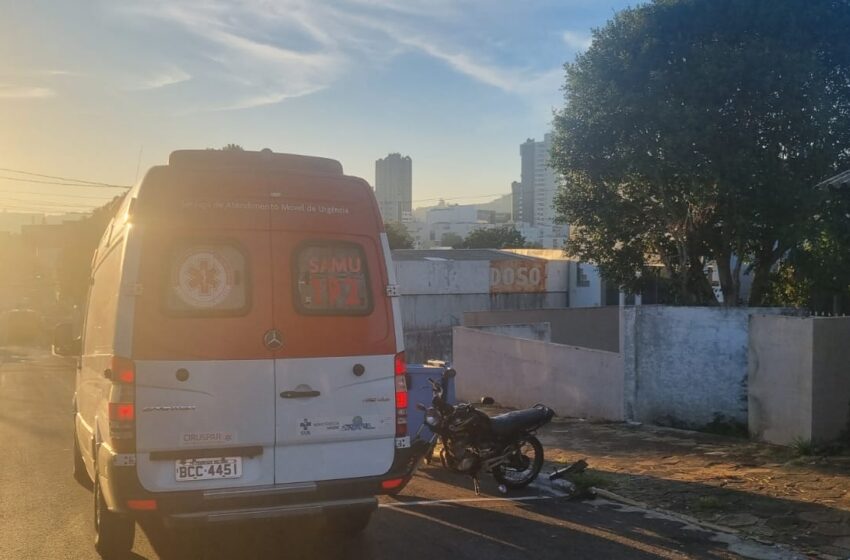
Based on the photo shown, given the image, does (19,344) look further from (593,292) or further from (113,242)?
(113,242)

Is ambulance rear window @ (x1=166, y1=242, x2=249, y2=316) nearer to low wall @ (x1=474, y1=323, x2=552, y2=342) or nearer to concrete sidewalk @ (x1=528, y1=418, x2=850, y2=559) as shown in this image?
concrete sidewalk @ (x1=528, y1=418, x2=850, y2=559)

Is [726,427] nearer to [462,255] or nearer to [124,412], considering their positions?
[124,412]

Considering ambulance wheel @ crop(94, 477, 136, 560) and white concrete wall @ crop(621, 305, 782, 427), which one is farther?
white concrete wall @ crop(621, 305, 782, 427)

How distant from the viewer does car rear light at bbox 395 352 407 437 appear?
5.65 metres

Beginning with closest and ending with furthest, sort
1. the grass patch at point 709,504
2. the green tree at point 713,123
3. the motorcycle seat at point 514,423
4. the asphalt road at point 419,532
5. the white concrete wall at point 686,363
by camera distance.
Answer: the asphalt road at point 419,532, the grass patch at point 709,504, the motorcycle seat at point 514,423, the white concrete wall at point 686,363, the green tree at point 713,123

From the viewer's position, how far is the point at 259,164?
571 centimetres

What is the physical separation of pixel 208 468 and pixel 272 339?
0.93 m

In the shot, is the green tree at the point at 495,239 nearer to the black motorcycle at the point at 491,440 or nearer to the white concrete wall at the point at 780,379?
the white concrete wall at the point at 780,379

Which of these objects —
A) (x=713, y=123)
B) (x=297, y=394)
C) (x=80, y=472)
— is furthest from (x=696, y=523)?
(x=713, y=123)

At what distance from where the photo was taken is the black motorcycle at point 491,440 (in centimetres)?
812

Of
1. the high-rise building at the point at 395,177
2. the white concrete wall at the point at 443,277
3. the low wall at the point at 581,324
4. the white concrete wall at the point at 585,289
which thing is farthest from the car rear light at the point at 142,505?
the high-rise building at the point at 395,177

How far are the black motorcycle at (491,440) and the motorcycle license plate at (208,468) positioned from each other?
3155 mm

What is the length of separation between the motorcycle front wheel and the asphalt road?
15cm

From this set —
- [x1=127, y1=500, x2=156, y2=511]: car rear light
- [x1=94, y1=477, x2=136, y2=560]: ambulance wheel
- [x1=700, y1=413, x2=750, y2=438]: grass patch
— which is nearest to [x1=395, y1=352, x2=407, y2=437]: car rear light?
[x1=127, y1=500, x2=156, y2=511]: car rear light
